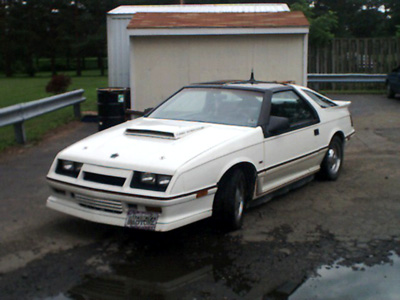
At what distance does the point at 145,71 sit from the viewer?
12.8 m

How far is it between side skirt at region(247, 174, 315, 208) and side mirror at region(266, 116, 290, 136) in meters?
0.73

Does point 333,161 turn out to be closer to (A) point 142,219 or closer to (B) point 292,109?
(B) point 292,109

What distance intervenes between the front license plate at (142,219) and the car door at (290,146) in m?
1.47

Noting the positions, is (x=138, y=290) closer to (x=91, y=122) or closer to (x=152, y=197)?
(x=152, y=197)

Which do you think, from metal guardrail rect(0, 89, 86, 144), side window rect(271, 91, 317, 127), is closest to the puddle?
side window rect(271, 91, 317, 127)

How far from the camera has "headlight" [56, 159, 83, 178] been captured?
543cm

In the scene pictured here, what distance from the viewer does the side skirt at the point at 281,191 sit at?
20.4 feet

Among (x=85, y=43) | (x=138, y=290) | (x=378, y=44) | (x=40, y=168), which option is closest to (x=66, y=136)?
(x=40, y=168)

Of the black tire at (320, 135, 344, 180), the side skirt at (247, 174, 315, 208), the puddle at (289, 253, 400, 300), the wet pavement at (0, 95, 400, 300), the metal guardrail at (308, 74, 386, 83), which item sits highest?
the metal guardrail at (308, 74, 386, 83)

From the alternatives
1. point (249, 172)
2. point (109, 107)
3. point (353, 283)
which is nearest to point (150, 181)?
point (249, 172)

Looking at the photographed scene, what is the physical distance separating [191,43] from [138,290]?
912 cm

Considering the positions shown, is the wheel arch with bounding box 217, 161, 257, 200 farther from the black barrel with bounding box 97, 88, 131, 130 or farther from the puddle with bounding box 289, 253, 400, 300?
the black barrel with bounding box 97, 88, 131, 130

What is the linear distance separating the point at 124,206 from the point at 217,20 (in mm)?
8768

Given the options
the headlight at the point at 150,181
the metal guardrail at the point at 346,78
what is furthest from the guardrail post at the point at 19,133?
the metal guardrail at the point at 346,78
